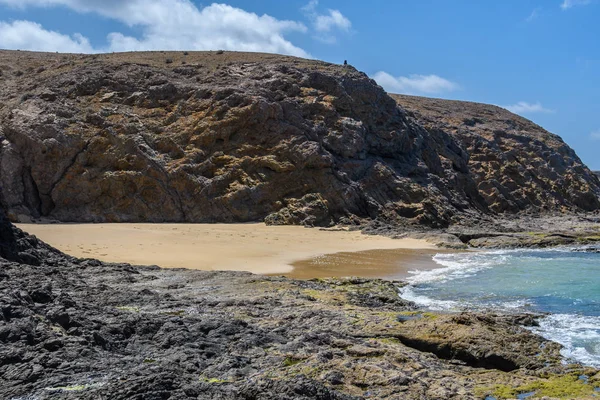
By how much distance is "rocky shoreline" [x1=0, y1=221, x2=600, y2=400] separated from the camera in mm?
4848

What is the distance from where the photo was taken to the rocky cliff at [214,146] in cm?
2641

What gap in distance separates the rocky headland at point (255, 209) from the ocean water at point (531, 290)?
592 mm

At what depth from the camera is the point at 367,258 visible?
1836cm

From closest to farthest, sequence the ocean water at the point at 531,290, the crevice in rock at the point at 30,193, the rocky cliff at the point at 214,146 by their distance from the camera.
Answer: the ocean water at the point at 531,290 < the crevice in rock at the point at 30,193 < the rocky cliff at the point at 214,146

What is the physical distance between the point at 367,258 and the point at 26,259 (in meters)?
10.7

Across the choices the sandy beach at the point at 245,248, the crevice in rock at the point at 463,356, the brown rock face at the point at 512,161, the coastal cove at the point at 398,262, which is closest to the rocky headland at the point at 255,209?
the crevice in rock at the point at 463,356

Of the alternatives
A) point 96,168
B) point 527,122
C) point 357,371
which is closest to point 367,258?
point 357,371

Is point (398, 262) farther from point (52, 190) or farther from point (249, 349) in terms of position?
point (52, 190)

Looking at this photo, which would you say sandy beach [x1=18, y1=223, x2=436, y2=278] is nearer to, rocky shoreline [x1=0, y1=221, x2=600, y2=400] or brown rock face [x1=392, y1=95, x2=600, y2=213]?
rocky shoreline [x1=0, y1=221, x2=600, y2=400]

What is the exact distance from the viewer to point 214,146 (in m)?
28.9

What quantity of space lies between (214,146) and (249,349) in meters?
23.4

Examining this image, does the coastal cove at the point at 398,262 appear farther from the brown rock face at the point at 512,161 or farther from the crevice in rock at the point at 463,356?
the brown rock face at the point at 512,161

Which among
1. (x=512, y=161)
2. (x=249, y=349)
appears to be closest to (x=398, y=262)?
(x=249, y=349)

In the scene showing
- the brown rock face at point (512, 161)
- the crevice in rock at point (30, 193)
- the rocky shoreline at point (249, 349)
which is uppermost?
the brown rock face at point (512, 161)
